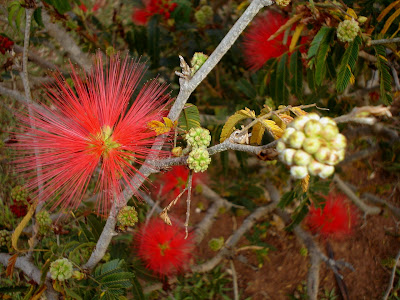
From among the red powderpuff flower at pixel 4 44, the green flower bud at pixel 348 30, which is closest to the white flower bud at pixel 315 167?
the green flower bud at pixel 348 30

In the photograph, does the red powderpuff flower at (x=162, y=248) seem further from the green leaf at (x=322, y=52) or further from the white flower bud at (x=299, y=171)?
the white flower bud at (x=299, y=171)

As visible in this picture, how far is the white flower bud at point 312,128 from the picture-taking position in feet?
2.05

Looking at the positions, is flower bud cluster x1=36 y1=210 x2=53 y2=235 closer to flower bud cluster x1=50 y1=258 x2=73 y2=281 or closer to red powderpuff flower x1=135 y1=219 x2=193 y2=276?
flower bud cluster x1=50 y1=258 x2=73 y2=281

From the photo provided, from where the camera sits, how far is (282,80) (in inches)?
72.6

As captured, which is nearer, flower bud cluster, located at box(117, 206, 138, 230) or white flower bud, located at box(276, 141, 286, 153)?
white flower bud, located at box(276, 141, 286, 153)

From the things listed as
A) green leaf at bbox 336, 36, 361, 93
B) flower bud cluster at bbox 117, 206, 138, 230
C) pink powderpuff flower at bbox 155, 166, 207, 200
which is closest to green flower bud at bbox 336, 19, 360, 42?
green leaf at bbox 336, 36, 361, 93

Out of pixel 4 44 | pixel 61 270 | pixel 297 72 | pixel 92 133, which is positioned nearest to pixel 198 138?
pixel 92 133

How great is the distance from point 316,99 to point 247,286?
1.95 metres

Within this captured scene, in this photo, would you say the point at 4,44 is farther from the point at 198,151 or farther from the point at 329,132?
the point at 329,132

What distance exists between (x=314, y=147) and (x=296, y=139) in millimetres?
37

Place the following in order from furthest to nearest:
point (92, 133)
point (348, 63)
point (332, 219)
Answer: point (332, 219), point (348, 63), point (92, 133)

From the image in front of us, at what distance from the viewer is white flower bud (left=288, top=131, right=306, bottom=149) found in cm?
63

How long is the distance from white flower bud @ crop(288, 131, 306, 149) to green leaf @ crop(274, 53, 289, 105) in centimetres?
129

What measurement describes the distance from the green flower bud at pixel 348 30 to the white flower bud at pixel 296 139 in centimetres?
103
